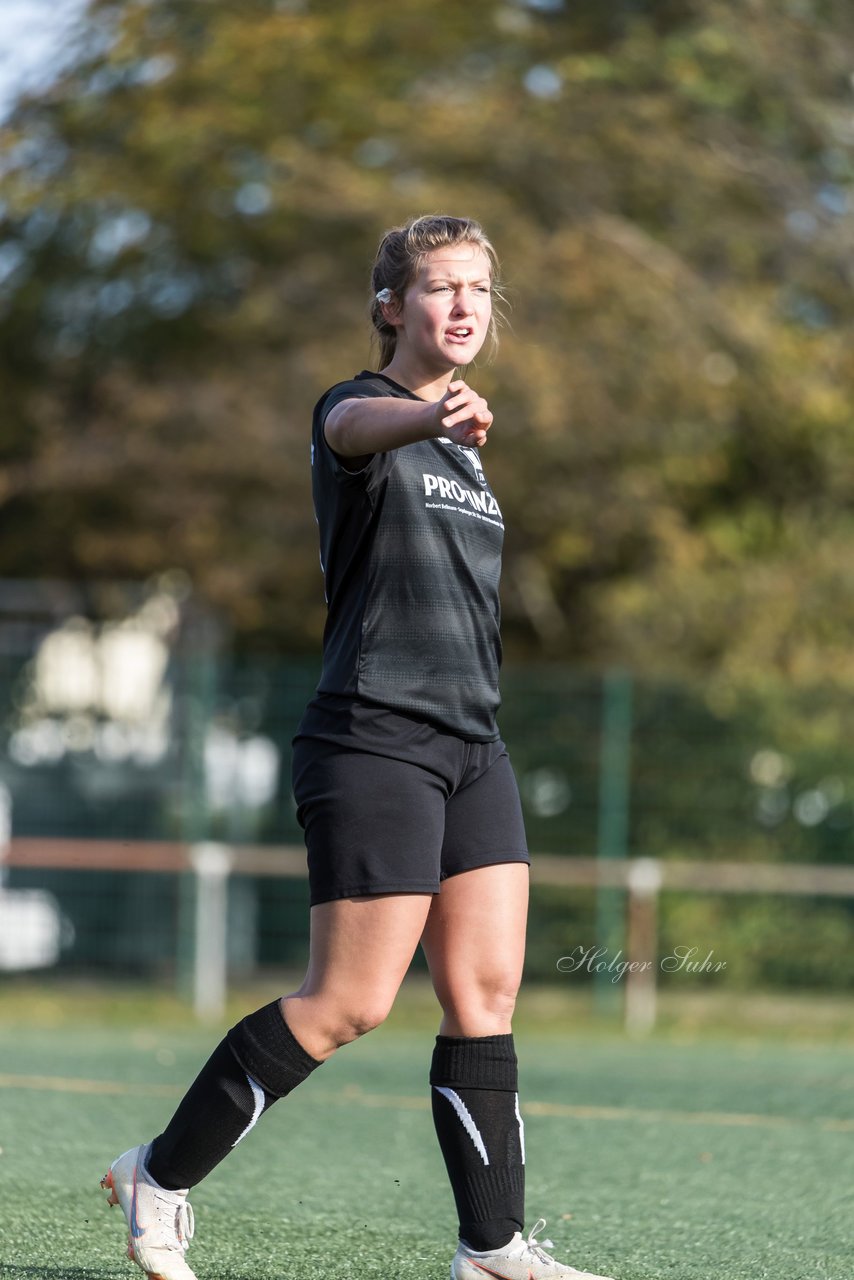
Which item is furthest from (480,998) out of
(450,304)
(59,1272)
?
(450,304)

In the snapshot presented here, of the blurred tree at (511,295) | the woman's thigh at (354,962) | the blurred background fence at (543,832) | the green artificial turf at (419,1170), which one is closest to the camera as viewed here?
the woman's thigh at (354,962)

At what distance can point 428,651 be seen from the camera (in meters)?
3.86

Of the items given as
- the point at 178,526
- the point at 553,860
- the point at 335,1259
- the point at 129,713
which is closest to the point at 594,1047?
the point at 553,860

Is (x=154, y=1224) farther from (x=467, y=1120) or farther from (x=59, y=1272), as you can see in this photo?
(x=467, y=1120)

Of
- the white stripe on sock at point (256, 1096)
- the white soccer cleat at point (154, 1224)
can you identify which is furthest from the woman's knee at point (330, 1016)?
the white soccer cleat at point (154, 1224)

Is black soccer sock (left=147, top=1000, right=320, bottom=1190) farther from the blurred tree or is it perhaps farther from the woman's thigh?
the blurred tree

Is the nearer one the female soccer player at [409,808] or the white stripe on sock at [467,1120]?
the female soccer player at [409,808]

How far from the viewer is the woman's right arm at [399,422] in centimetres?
341

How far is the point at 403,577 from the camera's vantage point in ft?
12.6

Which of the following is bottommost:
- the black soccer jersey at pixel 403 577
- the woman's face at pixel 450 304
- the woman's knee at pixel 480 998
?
the woman's knee at pixel 480 998

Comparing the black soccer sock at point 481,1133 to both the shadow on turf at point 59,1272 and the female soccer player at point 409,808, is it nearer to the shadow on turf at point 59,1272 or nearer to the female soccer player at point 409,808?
the female soccer player at point 409,808

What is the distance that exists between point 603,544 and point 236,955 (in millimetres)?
5749

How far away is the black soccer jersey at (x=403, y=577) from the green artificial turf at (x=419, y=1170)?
1.31m

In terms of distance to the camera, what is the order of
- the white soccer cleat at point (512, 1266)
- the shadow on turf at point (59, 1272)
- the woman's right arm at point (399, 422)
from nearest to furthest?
the woman's right arm at point (399, 422) < the white soccer cleat at point (512, 1266) < the shadow on turf at point (59, 1272)
